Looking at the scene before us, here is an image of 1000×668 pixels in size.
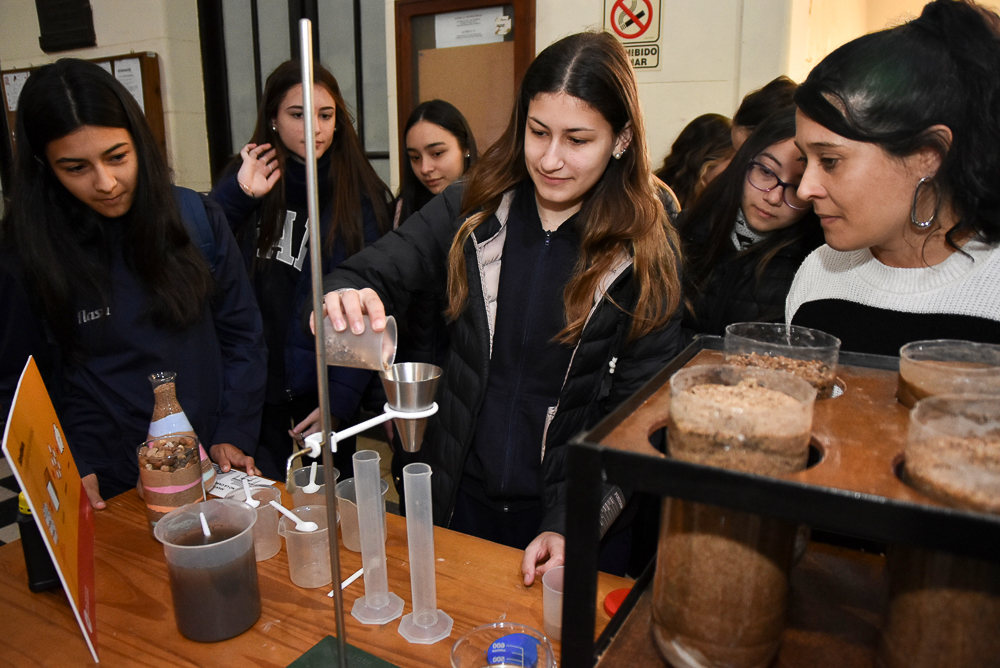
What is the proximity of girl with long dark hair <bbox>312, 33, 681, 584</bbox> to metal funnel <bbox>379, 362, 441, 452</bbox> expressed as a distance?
614 mm

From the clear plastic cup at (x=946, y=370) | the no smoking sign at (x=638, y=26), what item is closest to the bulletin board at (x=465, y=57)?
the no smoking sign at (x=638, y=26)

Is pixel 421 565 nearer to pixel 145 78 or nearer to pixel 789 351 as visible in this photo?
pixel 789 351

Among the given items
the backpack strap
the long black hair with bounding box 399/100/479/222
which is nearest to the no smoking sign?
the long black hair with bounding box 399/100/479/222

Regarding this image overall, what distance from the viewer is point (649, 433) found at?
64 cm

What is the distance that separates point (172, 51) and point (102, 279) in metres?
3.27

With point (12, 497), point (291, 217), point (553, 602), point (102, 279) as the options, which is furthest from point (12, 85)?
point (553, 602)

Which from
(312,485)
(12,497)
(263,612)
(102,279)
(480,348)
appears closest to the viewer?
(263,612)

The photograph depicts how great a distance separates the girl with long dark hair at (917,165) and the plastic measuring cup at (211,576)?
1.09 m

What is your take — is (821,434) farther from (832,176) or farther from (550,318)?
(550,318)

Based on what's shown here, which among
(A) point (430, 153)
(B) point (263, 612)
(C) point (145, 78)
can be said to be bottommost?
(B) point (263, 612)

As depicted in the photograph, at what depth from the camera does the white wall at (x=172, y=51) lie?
13.9 ft

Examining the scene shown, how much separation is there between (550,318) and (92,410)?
1187 mm

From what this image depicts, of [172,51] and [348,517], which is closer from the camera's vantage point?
[348,517]

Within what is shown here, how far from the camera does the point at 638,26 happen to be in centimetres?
305
